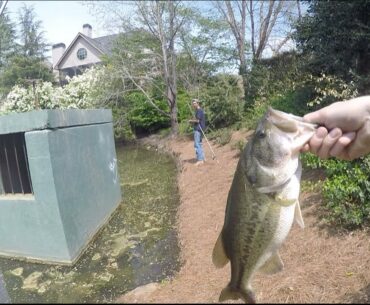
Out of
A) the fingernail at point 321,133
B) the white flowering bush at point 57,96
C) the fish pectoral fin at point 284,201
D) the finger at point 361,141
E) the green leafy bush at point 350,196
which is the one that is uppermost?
the white flowering bush at point 57,96

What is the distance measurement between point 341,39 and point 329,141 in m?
9.74

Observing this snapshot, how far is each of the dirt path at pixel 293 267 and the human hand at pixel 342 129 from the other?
96cm

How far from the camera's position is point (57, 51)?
45.9 m

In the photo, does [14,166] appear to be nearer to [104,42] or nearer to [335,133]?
[335,133]

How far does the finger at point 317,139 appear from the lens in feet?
8.04

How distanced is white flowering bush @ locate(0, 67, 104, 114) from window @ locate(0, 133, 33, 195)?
553 inches

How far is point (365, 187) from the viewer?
5762 mm

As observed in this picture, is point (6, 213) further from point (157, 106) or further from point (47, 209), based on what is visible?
point (157, 106)

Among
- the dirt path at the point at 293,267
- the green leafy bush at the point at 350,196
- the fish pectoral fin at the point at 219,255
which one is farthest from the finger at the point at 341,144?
the green leafy bush at the point at 350,196

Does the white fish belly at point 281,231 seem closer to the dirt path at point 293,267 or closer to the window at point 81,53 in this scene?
the dirt path at point 293,267

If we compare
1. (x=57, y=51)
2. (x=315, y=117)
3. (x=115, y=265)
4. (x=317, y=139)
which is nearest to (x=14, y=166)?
(x=115, y=265)

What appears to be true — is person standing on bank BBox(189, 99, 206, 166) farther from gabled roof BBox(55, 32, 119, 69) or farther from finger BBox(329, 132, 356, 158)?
gabled roof BBox(55, 32, 119, 69)

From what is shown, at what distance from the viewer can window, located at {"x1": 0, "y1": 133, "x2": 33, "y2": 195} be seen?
7.17 m

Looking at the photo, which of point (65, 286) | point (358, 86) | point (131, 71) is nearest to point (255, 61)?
point (131, 71)
